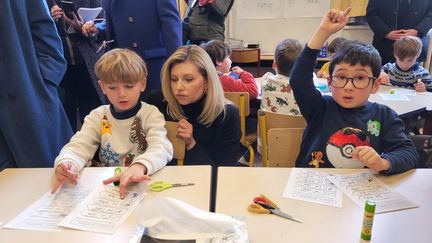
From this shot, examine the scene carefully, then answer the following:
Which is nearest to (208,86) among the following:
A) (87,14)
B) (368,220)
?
(368,220)

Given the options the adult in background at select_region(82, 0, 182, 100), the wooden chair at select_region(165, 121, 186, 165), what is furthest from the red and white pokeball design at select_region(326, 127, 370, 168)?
the adult in background at select_region(82, 0, 182, 100)

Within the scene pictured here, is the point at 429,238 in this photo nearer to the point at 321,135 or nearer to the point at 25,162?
the point at 321,135

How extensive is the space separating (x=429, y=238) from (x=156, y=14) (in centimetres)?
184

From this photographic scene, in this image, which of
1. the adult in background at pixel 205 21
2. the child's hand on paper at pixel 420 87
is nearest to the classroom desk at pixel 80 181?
the child's hand on paper at pixel 420 87

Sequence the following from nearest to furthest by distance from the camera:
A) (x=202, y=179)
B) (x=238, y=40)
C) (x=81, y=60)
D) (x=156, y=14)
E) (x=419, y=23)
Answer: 1. (x=202, y=179)
2. (x=156, y=14)
3. (x=81, y=60)
4. (x=419, y=23)
5. (x=238, y=40)

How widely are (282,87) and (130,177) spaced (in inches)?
56.8

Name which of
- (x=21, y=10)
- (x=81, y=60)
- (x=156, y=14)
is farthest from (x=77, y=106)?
(x=21, y=10)

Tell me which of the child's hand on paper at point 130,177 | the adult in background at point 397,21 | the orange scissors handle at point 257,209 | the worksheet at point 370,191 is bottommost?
the worksheet at point 370,191

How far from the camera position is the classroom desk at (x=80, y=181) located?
0.93 m

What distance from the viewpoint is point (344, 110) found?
1.54 meters

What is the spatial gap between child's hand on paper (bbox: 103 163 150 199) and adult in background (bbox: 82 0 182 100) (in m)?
1.03

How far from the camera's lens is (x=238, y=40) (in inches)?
221

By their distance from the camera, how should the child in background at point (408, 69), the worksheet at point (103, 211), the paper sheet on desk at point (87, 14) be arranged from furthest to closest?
the child in background at point (408, 69)
the paper sheet on desk at point (87, 14)
the worksheet at point (103, 211)

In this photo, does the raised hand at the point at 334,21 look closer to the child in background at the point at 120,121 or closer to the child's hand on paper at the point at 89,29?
the child in background at the point at 120,121
